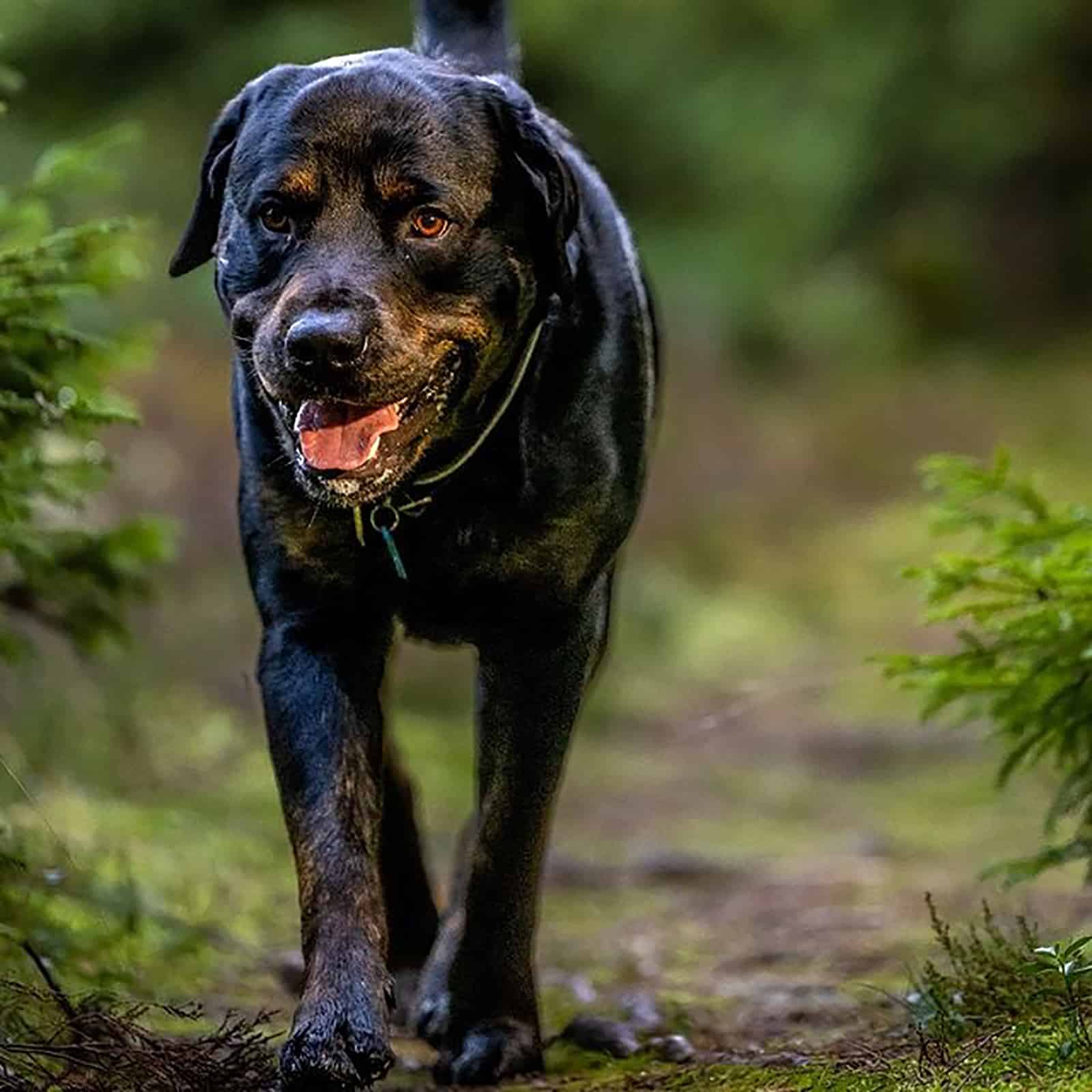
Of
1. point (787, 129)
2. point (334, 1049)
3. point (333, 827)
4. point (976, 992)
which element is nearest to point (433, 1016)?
point (333, 827)

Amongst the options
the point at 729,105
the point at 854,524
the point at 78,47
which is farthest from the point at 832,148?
the point at 78,47

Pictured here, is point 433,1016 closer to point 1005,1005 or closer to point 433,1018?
point 433,1018

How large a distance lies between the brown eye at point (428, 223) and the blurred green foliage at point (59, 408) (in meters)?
0.80

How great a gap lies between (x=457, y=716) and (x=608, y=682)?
1080mm

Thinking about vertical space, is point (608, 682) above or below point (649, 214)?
below

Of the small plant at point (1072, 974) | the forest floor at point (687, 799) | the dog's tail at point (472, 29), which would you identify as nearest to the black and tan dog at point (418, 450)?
the forest floor at point (687, 799)

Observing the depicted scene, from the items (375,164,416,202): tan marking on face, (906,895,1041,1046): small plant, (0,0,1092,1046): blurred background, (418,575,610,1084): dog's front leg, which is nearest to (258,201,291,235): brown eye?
(375,164,416,202): tan marking on face

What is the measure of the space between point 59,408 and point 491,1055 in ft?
5.01

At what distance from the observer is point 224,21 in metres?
14.6

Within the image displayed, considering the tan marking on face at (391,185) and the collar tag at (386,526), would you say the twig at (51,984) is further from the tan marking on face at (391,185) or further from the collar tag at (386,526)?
the tan marking on face at (391,185)

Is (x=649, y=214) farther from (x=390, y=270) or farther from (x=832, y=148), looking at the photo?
(x=390, y=270)

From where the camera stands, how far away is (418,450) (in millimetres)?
4164

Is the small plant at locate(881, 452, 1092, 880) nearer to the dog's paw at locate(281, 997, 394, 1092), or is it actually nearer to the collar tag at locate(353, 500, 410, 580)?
the collar tag at locate(353, 500, 410, 580)

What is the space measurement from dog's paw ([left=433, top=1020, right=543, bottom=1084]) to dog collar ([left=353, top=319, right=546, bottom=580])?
0.91m
